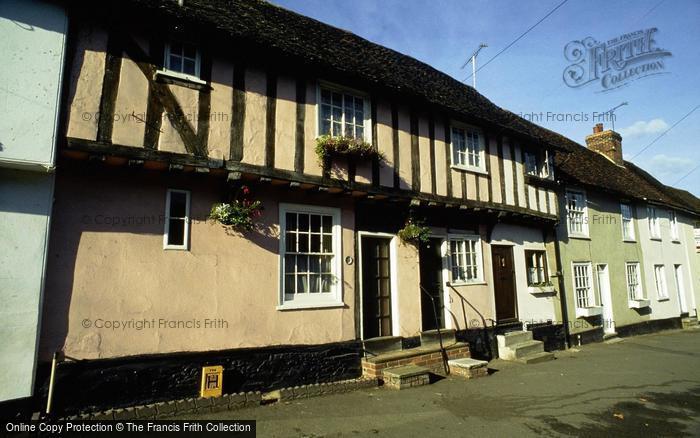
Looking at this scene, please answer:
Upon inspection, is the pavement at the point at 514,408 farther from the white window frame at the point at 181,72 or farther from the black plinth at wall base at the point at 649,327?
the black plinth at wall base at the point at 649,327

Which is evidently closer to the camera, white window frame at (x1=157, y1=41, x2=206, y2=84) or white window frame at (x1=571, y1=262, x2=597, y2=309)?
white window frame at (x1=157, y1=41, x2=206, y2=84)

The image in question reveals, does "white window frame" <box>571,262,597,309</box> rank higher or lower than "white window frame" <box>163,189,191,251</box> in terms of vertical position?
lower

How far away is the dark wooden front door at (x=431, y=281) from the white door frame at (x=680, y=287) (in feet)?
49.0

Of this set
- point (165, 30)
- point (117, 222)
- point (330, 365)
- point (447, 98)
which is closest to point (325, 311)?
point (330, 365)

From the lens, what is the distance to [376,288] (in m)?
8.27

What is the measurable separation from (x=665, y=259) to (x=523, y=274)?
10.8 metres

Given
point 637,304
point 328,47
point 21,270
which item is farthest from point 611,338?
point 21,270

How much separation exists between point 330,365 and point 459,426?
2548 millimetres

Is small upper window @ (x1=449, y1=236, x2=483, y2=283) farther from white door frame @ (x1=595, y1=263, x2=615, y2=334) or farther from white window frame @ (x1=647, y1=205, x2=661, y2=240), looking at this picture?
white window frame @ (x1=647, y1=205, x2=661, y2=240)

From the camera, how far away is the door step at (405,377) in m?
7.00

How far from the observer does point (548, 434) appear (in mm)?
5188

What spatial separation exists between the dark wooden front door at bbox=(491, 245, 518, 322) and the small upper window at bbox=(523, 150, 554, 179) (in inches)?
110

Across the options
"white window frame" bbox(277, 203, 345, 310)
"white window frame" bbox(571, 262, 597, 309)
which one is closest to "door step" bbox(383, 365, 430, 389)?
"white window frame" bbox(277, 203, 345, 310)

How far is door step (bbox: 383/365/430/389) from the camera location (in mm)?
7004
